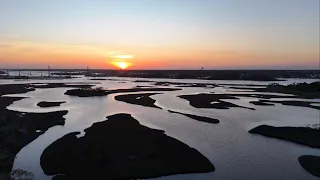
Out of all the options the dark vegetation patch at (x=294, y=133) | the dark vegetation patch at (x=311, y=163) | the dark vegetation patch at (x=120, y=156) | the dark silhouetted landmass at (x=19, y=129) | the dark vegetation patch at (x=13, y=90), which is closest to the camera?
the dark vegetation patch at (x=120, y=156)

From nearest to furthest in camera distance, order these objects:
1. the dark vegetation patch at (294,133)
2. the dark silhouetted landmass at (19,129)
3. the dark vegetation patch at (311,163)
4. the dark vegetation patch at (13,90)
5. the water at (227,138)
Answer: the water at (227,138) → the dark vegetation patch at (311,163) → the dark silhouetted landmass at (19,129) → the dark vegetation patch at (294,133) → the dark vegetation patch at (13,90)

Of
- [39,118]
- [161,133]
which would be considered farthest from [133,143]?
[39,118]

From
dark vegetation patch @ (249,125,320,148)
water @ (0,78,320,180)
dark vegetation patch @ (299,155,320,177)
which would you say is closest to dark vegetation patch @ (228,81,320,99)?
water @ (0,78,320,180)

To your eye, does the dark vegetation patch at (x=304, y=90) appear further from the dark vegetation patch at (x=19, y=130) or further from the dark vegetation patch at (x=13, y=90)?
the dark vegetation patch at (x=13, y=90)

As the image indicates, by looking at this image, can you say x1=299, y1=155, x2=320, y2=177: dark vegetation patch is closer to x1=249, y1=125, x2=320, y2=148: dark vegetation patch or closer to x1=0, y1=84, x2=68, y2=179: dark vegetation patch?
x1=249, y1=125, x2=320, y2=148: dark vegetation patch

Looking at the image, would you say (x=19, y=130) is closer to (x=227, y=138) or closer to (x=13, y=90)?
(x=227, y=138)

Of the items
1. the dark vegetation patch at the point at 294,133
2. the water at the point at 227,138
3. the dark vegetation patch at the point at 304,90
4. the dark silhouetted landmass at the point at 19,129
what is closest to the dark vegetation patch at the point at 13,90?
the water at the point at 227,138
